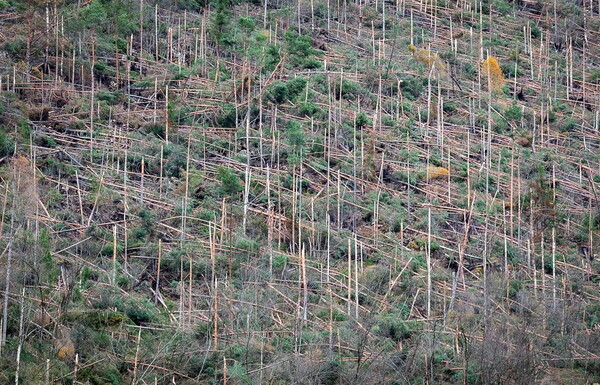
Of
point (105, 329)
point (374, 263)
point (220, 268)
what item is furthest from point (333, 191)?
point (105, 329)

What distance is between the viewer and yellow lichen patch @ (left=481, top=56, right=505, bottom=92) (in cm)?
2410

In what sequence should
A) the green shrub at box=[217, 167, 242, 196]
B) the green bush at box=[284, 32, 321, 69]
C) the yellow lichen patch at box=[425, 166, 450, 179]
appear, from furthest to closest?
the green bush at box=[284, 32, 321, 69] → the yellow lichen patch at box=[425, 166, 450, 179] → the green shrub at box=[217, 167, 242, 196]

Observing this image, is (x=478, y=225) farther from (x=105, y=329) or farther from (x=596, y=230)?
(x=105, y=329)

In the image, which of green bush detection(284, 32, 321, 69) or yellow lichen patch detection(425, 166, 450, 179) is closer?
yellow lichen patch detection(425, 166, 450, 179)

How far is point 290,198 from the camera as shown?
18469mm

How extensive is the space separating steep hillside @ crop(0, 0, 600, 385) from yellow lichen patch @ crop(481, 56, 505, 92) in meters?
0.10

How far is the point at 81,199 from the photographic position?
57.9 ft

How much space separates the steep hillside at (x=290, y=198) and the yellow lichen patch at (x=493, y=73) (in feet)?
0.32

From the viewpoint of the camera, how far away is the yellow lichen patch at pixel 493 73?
24.1 metres

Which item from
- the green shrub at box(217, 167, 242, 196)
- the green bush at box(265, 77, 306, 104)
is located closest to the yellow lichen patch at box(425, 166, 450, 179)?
the green bush at box(265, 77, 306, 104)

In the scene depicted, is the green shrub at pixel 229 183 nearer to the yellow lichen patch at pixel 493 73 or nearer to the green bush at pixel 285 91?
the green bush at pixel 285 91

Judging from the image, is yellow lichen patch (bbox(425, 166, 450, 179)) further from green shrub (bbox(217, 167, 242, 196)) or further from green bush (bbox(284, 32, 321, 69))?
green bush (bbox(284, 32, 321, 69))

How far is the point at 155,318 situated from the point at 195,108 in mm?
6235

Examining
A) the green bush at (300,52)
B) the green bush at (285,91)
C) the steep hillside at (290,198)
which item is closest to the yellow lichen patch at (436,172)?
the steep hillside at (290,198)
